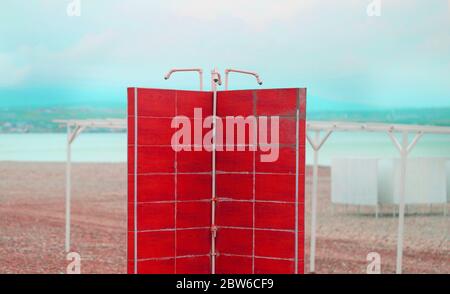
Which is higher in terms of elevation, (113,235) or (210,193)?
(210,193)

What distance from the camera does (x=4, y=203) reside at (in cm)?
2106

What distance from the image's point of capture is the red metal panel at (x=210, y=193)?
5062 millimetres

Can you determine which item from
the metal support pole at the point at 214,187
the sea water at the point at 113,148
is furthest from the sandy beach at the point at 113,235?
the sea water at the point at 113,148

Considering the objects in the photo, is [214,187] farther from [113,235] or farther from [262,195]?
[113,235]

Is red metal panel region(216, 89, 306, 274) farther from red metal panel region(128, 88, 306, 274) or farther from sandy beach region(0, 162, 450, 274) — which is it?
sandy beach region(0, 162, 450, 274)

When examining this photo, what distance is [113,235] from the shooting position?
46.6 ft

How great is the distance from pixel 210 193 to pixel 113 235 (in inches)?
365

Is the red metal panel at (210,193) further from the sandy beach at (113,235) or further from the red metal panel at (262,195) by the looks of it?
the sandy beach at (113,235)

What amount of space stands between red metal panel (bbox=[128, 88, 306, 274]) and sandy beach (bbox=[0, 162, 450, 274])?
4.95 metres

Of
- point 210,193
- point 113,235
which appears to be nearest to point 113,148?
point 113,235
